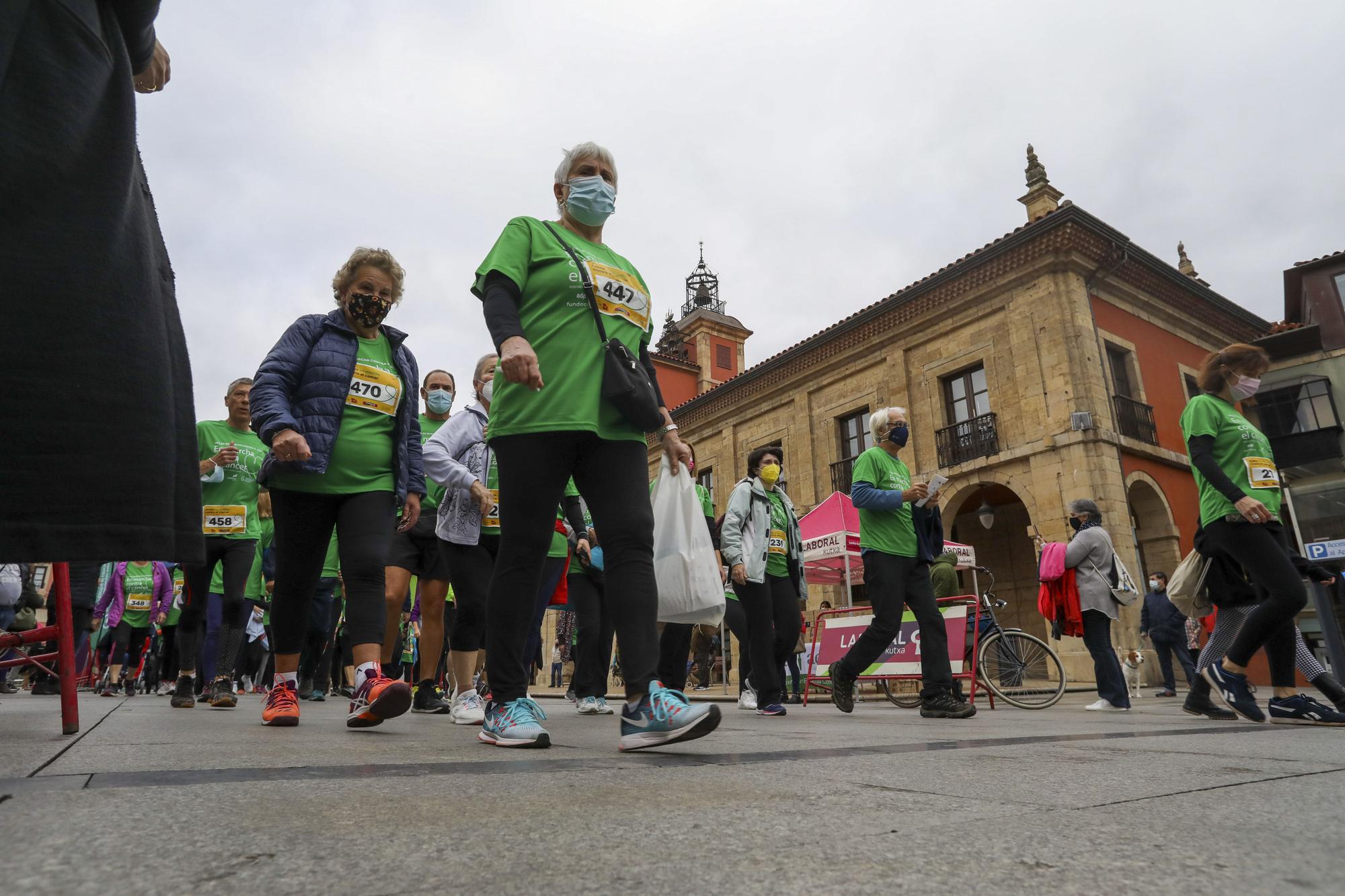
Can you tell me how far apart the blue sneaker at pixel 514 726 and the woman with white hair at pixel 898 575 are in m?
3.18

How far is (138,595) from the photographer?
9023 millimetres

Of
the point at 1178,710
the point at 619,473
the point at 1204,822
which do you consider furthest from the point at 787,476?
the point at 1204,822

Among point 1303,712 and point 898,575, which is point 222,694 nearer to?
point 898,575

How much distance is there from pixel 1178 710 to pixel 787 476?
16.5 meters

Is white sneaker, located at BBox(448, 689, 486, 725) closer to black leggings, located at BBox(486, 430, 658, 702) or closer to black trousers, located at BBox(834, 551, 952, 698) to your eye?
black leggings, located at BBox(486, 430, 658, 702)

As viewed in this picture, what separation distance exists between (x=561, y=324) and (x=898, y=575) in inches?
130

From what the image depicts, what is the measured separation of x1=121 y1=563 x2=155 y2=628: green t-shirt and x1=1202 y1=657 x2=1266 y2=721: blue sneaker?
9.41m

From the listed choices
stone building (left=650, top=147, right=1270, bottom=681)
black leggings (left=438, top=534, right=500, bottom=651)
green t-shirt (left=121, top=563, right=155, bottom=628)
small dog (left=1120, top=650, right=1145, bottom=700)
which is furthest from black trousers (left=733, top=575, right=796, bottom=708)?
stone building (left=650, top=147, right=1270, bottom=681)

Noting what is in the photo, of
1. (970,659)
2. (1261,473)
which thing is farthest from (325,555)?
(970,659)

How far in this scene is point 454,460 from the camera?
4.73 m

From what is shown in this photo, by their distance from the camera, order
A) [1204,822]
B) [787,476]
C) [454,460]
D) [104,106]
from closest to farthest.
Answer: [1204,822] → [104,106] → [454,460] → [787,476]

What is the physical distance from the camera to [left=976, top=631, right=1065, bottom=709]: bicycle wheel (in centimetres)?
734

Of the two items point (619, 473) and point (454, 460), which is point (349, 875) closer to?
point (619, 473)

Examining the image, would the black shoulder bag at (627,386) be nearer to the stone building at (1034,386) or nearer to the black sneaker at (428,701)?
the black sneaker at (428,701)
